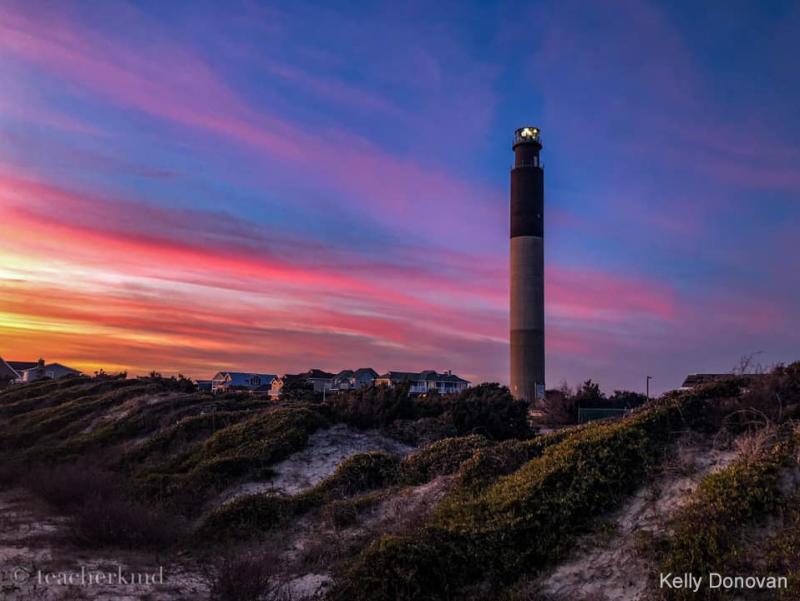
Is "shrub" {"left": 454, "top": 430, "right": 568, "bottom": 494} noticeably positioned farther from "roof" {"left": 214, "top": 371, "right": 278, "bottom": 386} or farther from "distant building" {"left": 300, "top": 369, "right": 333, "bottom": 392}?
"roof" {"left": 214, "top": 371, "right": 278, "bottom": 386}

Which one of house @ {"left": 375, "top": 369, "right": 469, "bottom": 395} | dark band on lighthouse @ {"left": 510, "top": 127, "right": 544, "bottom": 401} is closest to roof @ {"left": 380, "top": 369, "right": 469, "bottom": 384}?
house @ {"left": 375, "top": 369, "right": 469, "bottom": 395}

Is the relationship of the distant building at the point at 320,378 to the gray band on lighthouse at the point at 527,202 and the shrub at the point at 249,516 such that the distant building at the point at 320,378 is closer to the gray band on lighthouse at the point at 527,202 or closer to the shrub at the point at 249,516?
the gray band on lighthouse at the point at 527,202

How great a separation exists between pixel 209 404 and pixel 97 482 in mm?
11737

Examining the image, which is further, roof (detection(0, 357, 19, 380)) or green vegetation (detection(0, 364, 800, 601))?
roof (detection(0, 357, 19, 380))

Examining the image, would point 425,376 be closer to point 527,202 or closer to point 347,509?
point 527,202

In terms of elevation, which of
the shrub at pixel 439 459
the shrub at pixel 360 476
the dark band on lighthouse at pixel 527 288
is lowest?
the shrub at pixel 360 476

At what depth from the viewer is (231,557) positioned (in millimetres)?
10531

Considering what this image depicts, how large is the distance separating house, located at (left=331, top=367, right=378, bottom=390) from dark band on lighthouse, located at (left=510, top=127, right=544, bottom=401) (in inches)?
1664

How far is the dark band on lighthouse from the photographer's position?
51.4 metres

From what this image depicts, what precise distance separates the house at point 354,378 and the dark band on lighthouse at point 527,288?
139ft

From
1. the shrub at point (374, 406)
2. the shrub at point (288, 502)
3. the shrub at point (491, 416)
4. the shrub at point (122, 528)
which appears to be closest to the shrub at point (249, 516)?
the shrub at point (288, 502)

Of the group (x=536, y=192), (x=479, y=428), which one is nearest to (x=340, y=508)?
(x=479, y=428)

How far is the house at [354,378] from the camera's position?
9194 centimetres

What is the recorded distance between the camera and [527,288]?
5172cm
